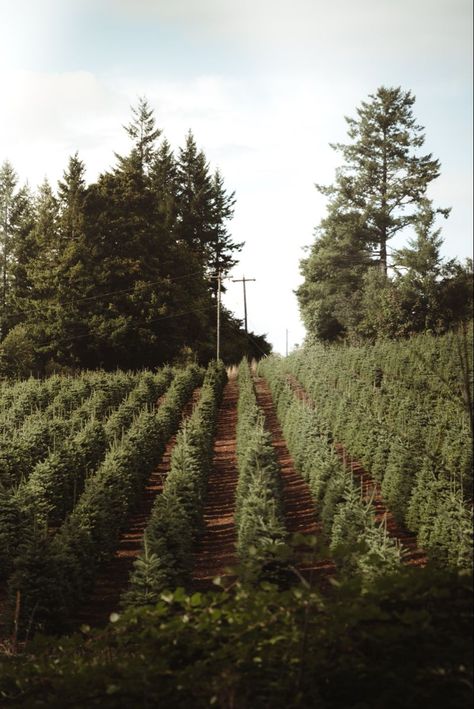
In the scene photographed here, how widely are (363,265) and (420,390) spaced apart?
14.9 m

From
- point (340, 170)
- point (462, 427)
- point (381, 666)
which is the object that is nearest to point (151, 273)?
point (340, 170)

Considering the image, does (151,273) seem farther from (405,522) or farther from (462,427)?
(405,522)

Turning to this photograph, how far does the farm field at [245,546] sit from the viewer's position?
5043 mm

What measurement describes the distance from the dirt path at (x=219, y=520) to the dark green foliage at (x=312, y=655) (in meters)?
3.18

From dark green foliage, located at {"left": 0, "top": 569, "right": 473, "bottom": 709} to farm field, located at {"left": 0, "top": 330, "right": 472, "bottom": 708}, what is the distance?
0.02m

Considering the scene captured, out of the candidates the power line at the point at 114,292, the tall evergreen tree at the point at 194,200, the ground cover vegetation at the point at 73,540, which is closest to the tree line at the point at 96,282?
the power line at the point at 114,292

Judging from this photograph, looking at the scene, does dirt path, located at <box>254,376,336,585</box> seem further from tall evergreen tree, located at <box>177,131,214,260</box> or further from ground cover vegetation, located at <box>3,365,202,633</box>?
tall evergreen tree, located at <box>177,131,214,260</box>

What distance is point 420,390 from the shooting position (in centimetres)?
2816

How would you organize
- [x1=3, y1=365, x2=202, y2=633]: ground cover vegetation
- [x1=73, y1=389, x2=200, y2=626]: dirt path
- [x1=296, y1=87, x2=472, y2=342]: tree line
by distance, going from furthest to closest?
[x1=296, y1=87, x2=472, y2=342]: tree line → [x1=73, y1=389, x2=200, y2=626]: dirt path → [x1=3, y1=365, x2=202, y2=633]: ground cover vegetation

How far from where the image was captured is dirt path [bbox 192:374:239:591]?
45.5ft

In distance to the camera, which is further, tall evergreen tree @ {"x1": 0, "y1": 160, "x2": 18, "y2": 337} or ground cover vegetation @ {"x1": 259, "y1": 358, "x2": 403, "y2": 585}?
tall evergreen tree @ {"x1": 0, "y1": 160, "x2": 18, "y2": 337}

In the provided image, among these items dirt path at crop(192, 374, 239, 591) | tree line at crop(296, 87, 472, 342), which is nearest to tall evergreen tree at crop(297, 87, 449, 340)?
tree line at crop(296, 87, 472, 342)

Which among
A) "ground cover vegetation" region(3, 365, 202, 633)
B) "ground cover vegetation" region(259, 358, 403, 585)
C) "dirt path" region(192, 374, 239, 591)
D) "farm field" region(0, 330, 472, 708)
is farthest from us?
"dirt path" region(192, 374, 239, 591)

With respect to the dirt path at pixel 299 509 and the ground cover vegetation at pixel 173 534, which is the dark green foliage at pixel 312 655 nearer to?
the ground cover vegetation at pixel 173 534
